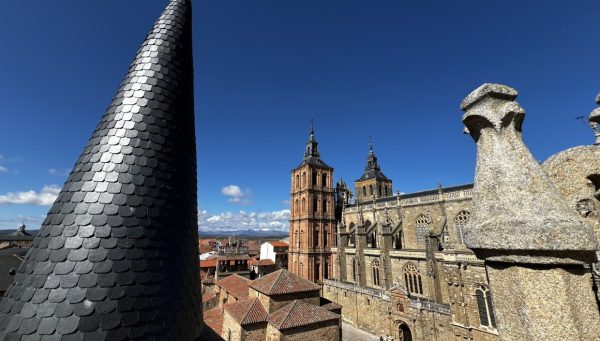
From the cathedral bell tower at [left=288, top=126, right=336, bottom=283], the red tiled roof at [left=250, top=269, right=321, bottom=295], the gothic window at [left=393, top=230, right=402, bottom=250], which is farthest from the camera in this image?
the cathedral bell tower at [left=288, top=126, right=336, bottom=283]

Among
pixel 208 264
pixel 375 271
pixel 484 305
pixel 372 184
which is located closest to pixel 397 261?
pixel 375 271

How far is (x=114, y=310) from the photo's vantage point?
2117 mm

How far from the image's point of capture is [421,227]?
1123 inches

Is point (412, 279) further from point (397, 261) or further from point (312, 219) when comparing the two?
point (312, 219)

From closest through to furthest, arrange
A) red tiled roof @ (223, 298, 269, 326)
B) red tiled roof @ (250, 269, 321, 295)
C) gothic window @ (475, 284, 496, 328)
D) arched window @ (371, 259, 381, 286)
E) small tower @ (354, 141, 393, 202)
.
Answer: red tiled roof @ (223, 298, 269, 326) < red tiled roof @ (250, 269, 321, 295) < gothic window @ (475, 284, 496, 328) < arched window @ (371, 259, 381, 286) < small tower @ (354, 141, 393, 202)

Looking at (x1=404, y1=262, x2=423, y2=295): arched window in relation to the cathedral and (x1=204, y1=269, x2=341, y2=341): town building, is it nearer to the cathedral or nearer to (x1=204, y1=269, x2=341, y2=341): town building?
the cathedral

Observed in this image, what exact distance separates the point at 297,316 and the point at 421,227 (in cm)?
1971

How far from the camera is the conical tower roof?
2080mm

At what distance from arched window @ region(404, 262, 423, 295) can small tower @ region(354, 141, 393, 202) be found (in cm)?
2410

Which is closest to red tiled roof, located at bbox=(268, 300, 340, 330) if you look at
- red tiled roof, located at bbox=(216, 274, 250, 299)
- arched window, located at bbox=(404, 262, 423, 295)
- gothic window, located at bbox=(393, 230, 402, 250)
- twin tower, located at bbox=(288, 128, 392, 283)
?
red tiled roof, located at bbox=(216, 274, 250, 299)

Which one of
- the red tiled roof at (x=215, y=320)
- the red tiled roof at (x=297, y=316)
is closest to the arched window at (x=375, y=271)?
the red tiled roof at (x=297, y=316)

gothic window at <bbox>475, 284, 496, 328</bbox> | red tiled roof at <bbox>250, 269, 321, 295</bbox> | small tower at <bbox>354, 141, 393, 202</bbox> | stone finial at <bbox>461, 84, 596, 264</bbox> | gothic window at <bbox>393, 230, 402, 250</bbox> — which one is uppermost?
small tower at <bbox>354, 141, 393, 202</bbox>

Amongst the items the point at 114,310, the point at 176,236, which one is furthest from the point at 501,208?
the point at 114,310

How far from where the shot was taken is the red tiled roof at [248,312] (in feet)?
47.3
